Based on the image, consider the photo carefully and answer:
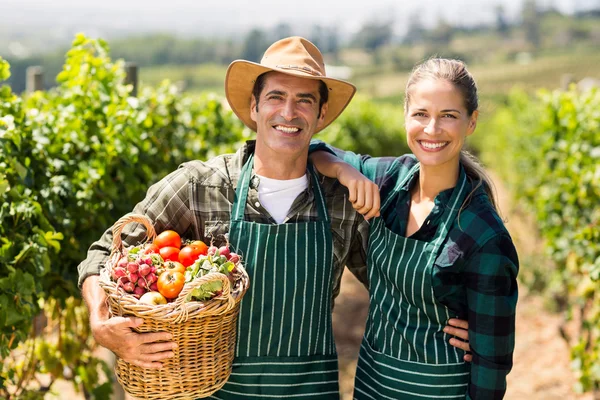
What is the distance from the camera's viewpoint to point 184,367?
1856 mm

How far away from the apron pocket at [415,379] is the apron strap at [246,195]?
54cm

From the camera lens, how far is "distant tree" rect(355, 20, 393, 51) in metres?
71.9

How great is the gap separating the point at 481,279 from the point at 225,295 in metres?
0.79

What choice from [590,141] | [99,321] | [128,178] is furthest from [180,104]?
[590,141]

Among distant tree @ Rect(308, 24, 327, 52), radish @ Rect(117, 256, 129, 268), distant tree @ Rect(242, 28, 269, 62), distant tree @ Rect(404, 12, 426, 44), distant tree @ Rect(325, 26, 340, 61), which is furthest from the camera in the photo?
distant tree @ Rect(404, 12, 426, 44)

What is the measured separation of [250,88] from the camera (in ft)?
8.00

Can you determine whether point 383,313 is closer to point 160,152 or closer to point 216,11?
point 160,152

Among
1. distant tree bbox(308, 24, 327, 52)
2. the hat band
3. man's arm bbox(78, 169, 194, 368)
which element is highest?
distant tree bbox(308, 24, 327, 52)

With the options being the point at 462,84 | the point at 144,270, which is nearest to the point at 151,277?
the point at 144,270

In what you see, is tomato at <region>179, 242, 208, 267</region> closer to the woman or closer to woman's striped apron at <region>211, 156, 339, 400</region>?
woman's striped apron at <region>211, 156, 339, 400</region>

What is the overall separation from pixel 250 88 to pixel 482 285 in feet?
3.74

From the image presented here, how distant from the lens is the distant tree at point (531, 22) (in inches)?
2767

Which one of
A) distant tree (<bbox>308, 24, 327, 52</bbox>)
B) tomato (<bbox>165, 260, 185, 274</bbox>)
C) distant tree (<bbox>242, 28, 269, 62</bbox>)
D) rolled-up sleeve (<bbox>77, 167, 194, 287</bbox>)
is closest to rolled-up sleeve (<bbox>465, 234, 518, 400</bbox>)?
tomato (<bbox>165, 260, 185, 274</bbox>)

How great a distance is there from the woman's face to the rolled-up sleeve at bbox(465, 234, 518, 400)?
0.35 meters
